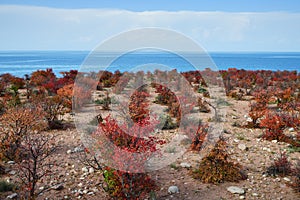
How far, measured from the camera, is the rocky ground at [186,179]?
22.9 ft

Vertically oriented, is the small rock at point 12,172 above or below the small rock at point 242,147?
below

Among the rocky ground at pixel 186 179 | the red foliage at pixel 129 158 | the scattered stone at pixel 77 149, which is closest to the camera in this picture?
the red foliage at pixel 129 158

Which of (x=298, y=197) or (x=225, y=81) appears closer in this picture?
(x=298, y=197)

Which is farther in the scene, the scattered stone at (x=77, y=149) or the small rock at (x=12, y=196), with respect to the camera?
the scattered stone at (x=77, y=149)

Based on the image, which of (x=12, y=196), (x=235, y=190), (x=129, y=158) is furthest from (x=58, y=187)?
(x=235, y=190)

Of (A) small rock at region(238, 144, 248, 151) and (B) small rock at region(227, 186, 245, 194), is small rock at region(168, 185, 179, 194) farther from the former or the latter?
(A) small rock at region(238, 144, 248, 151)

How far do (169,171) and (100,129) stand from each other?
268cm

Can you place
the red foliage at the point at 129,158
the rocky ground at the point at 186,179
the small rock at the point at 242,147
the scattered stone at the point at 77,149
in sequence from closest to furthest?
the red foliage at the point at 129,158 < the rocky ground at the point at 186,179 < the scattered stone at the point at 77,149 < the small rock at the point at 242,147

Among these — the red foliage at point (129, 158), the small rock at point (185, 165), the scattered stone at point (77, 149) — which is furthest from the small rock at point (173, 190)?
the scattered stone at point (77, 149)

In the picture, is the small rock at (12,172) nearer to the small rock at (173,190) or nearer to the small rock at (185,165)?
the small rock at (173,190)

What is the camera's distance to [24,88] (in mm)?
22812

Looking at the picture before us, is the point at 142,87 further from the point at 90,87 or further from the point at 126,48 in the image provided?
the point at 126,48

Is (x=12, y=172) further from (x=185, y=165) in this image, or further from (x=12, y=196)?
(x=185, y=165)

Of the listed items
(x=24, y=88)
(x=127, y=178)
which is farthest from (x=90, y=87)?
(x=127, y=178)
